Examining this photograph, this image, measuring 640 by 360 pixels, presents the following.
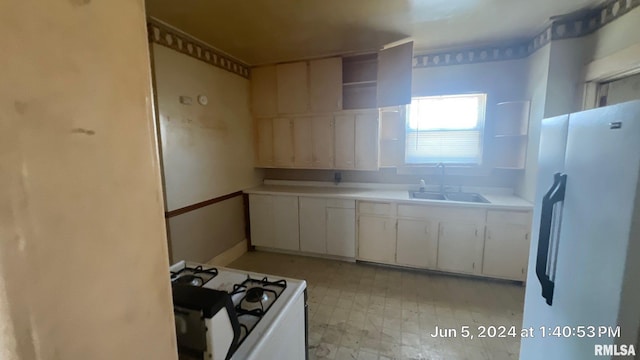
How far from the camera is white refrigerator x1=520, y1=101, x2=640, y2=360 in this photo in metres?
0.73

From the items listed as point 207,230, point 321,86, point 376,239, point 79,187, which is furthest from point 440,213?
point 79,187

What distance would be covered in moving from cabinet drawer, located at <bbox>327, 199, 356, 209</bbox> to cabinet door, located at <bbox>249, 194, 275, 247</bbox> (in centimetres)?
80

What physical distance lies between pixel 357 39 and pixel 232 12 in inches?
48.6

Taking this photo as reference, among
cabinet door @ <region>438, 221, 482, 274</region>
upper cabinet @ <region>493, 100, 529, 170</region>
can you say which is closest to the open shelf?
upper cabinet @ <region>493, 100, 529, 170</region>

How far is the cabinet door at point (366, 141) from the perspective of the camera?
323 centimetres

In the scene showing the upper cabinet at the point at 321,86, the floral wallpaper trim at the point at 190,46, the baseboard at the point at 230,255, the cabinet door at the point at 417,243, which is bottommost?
the baseboard at the point at 230,255

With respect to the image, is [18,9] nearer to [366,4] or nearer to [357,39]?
[366,4]

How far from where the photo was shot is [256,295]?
4.02 feet

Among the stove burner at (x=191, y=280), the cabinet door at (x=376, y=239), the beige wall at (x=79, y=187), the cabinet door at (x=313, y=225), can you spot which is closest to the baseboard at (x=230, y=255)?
the cabinet door at (x=313, y=225)

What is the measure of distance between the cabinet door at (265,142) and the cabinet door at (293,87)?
33 centimetres

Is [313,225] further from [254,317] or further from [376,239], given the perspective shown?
[254,317]

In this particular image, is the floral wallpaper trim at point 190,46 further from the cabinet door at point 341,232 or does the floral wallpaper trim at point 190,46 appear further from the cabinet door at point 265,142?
the cabinet door at point 341,232

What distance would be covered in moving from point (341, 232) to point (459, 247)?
1.27m

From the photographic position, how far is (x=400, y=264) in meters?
3.06
